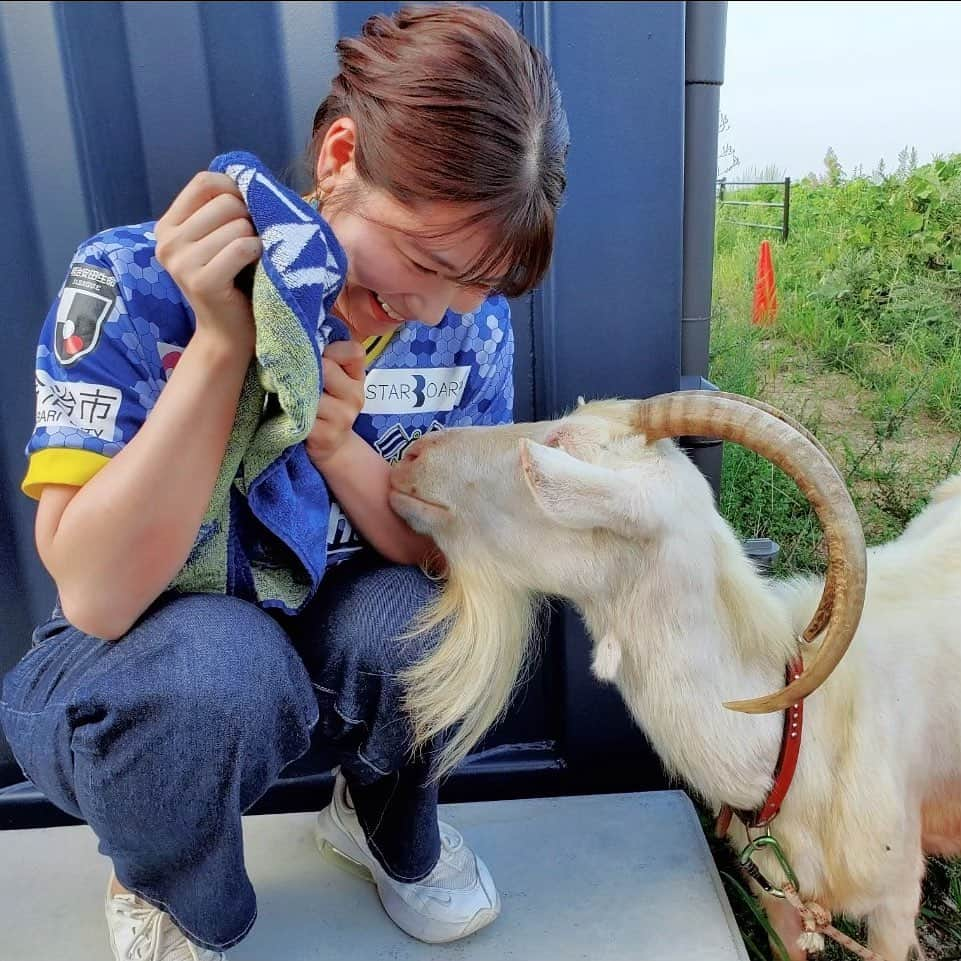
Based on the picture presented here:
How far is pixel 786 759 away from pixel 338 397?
988mm

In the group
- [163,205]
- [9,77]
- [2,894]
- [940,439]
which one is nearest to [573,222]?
[163,205]

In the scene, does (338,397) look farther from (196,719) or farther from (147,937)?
(147,937)

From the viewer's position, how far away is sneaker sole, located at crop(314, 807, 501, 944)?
5.42 ft

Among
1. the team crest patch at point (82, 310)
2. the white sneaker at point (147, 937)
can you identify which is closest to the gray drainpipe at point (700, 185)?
the team crest patch at point (82, 310)

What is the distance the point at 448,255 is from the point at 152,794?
33.9 inches

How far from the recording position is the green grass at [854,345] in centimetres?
Answer: 257

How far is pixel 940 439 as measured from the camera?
2.65 meters

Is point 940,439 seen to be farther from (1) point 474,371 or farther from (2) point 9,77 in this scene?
(2) point 9,77

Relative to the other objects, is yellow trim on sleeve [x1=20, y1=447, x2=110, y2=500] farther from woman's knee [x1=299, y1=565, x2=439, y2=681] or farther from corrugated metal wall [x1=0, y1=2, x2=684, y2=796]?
corrugated metal wall [x1=0, y1=2, x2=684, y2=796]

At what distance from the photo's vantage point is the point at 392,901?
171 centimetres

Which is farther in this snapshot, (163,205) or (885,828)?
(163,205)

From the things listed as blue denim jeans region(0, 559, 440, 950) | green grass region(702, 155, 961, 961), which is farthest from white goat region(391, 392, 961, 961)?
green grass region(702, 155, 961, 961)

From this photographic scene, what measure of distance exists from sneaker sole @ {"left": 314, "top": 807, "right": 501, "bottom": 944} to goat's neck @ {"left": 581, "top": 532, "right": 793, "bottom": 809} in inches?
20.0

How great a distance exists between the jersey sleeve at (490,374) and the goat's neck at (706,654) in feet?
1.42
